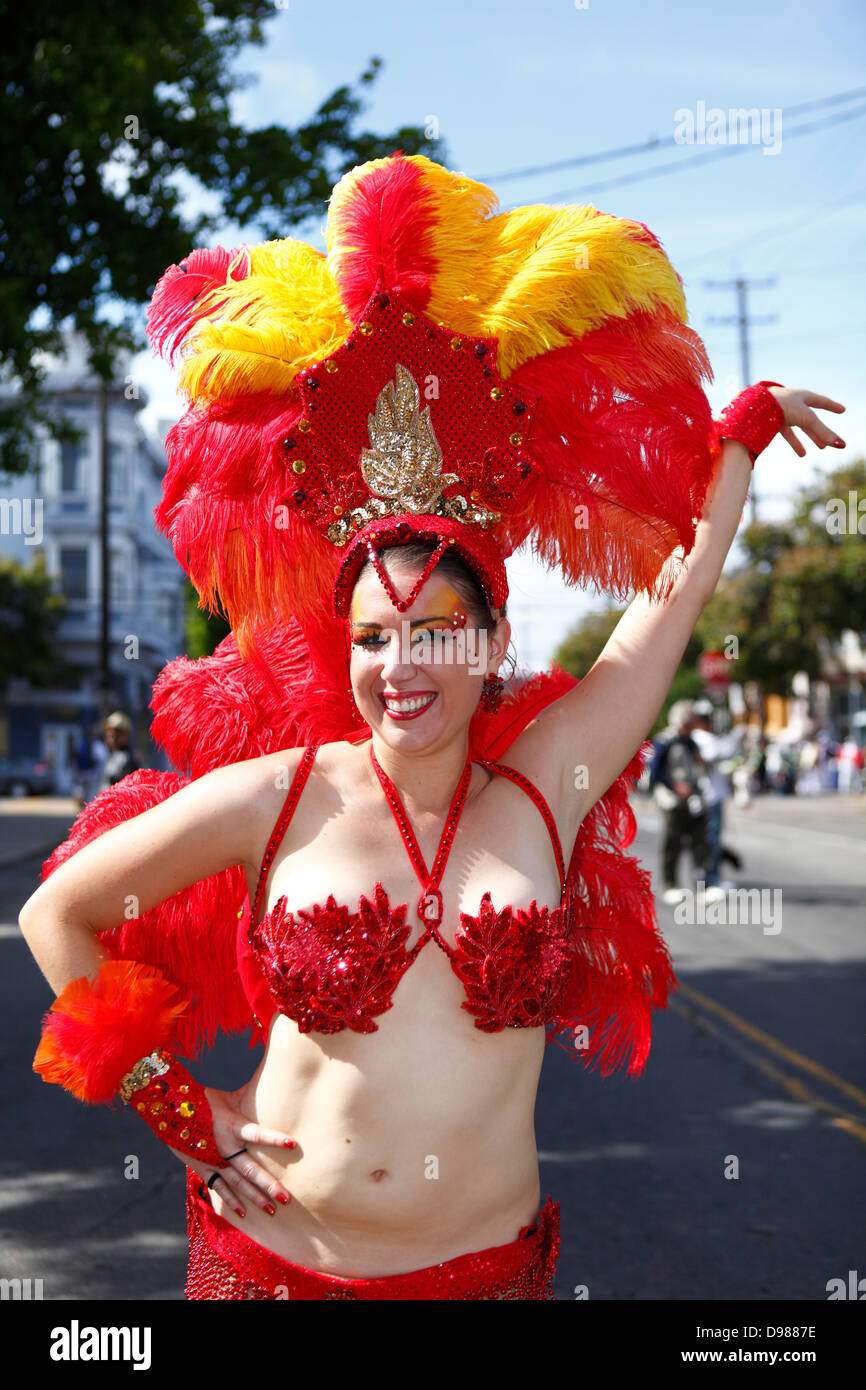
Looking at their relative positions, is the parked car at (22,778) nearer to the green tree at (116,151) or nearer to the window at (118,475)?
the window at (118,475)

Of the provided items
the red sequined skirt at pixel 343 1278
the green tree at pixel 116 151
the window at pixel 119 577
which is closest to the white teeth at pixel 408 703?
the red sequined skirt at pixel 343 1278

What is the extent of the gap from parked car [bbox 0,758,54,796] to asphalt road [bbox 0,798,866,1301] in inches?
1250

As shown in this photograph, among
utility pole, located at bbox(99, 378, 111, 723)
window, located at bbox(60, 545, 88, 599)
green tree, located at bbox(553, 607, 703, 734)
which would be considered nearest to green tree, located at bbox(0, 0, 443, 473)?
utility pole, located at bbox(99, 378, 111, 723)

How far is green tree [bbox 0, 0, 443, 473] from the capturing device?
10.6m

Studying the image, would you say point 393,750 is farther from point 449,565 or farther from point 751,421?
point 751,421

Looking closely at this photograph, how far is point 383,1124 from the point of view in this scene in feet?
7.14

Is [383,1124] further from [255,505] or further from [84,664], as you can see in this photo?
[84,664]

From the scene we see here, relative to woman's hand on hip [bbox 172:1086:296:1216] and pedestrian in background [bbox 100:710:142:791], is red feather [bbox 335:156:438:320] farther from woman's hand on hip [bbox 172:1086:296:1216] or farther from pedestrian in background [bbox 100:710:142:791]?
pedestrian in background [bbox 100:710:142:791]

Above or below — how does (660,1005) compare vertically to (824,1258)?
above

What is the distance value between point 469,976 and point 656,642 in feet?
2.39

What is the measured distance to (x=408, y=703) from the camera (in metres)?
2.25

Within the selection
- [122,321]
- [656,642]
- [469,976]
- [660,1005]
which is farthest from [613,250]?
[122,321]

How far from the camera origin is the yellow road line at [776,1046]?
262 inches

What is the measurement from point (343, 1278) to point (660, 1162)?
364 cm
